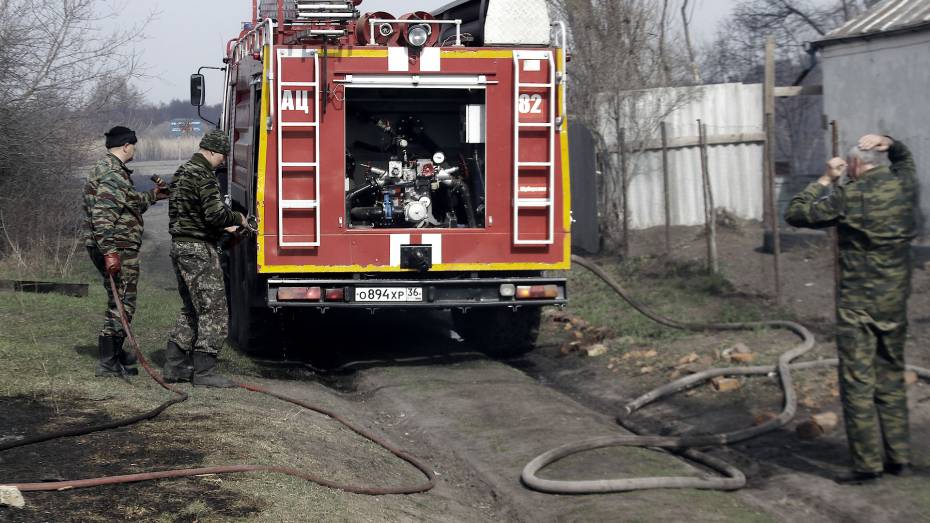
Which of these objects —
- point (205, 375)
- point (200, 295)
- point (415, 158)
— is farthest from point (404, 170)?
point (205, 375)

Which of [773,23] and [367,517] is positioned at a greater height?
[773,23]

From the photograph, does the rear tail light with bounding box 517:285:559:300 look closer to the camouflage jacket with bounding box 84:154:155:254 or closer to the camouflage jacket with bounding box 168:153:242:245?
the camouflage jacket with bounding box 168:153:242:245

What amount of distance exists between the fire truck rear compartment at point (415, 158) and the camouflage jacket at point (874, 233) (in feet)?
13.8

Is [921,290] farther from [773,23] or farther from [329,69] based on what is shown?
[773,23]

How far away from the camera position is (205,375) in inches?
343

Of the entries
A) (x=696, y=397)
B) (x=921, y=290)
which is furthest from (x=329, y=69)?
(x=921, y=290)

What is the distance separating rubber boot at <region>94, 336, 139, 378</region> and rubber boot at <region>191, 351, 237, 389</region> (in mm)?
552

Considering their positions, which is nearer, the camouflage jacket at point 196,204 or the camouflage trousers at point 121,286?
the camouflage trousers at point 121,286

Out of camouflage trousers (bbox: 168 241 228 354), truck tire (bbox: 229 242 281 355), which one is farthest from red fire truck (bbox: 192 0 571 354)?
camouflage trousers (bbox: 168 241 228 354)

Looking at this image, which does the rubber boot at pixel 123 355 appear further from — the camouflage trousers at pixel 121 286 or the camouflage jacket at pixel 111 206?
the camouflage jacket at pixel 111 206

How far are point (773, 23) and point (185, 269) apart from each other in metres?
26.4

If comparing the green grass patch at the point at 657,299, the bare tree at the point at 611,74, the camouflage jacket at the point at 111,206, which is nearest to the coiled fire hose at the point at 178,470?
the camouflage jacket at the point at 111,206

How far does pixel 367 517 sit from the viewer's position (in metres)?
5.48

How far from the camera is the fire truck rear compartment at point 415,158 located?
10.5 metres
